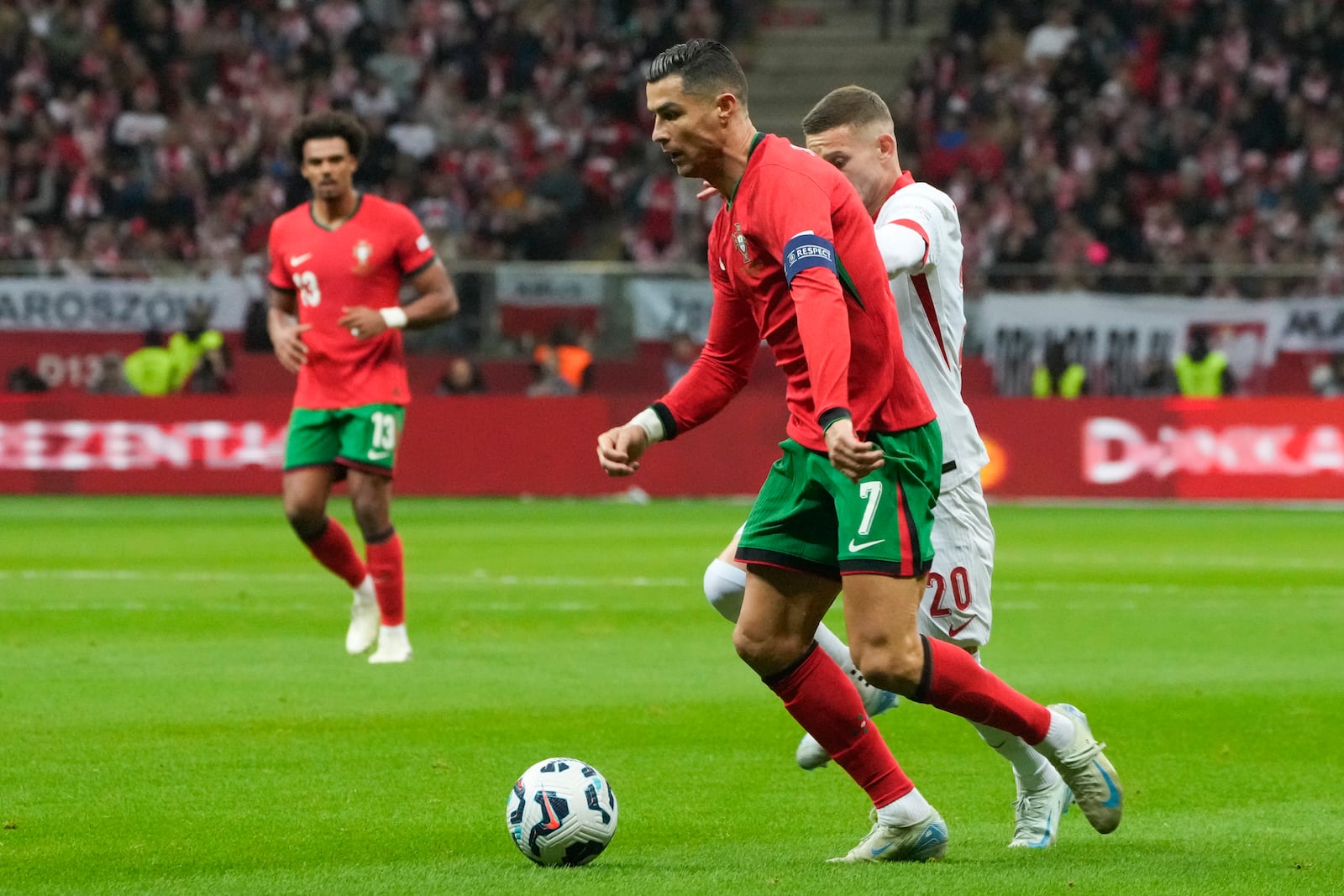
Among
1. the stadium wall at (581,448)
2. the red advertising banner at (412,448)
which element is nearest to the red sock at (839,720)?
the stadium wall at (581,448)

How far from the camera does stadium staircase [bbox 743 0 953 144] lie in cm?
3086

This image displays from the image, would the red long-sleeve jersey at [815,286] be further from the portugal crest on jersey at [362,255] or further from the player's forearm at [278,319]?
the player's forearm at [278,319]

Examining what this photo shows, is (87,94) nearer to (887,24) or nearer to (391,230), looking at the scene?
(887,24)

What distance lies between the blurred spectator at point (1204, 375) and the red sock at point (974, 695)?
666 inches

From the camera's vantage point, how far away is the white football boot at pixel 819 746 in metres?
6.37

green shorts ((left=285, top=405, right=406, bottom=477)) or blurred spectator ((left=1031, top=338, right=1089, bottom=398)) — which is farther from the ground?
green shorts ((left=285, top=405, right=406, bottom=477))

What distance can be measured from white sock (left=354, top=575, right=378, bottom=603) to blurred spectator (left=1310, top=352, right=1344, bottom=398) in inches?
569

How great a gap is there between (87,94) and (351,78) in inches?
150

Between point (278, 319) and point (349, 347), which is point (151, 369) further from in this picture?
point (349, 347)

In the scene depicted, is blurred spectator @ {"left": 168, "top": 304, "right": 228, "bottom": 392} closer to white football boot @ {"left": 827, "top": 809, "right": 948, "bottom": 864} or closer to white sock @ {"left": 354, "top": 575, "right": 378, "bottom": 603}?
white sock @ {"left": 354, "top": 575, "right": 378, "bottom": 603}

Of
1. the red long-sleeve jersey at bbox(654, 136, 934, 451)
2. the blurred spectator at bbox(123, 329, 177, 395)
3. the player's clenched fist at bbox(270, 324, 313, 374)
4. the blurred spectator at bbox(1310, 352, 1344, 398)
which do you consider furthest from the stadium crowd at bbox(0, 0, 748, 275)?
the red long-sleeve jersey at bbox(654, 136, 934, 451)

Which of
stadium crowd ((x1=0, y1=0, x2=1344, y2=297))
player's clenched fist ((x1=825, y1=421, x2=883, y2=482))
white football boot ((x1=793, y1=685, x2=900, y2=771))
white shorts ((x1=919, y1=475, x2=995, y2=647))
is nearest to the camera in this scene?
player's clenched fist ((x1=825, y1=421, x2=883, y2=482))

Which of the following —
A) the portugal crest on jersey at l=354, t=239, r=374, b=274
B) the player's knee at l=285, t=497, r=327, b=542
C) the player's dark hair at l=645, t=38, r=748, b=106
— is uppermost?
the player's dark hair at l=645, t=38, r=748, b=106

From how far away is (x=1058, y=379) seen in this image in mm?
21781
